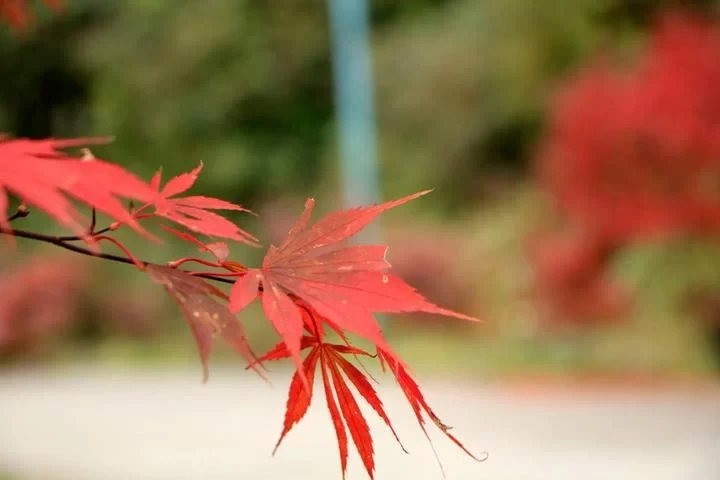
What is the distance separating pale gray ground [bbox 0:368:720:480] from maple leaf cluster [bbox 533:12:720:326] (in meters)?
1.03

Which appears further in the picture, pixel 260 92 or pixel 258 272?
pixel 260 92

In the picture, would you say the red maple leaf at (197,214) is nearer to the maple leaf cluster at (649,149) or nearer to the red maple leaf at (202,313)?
the red maple leaf at (202,313)

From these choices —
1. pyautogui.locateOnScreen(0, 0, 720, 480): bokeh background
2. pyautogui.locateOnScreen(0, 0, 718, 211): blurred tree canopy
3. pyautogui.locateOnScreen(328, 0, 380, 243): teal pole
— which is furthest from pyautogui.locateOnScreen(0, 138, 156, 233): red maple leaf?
pyautogui.locateOnScreen(0, 0, 718, 211): blurred tree canopy

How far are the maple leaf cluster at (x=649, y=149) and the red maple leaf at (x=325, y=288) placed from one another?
197 inches

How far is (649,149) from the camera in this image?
5.61 metres

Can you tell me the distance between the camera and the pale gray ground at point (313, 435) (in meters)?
3.89

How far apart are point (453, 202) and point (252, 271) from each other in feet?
34.6

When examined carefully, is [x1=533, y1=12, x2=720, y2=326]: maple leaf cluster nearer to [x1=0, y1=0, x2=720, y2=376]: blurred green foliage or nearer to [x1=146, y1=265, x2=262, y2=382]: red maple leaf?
[x1=0, y1=0, x2=720, y2=376]: blurred green foliage

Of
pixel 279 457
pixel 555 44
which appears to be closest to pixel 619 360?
pixel 279 457

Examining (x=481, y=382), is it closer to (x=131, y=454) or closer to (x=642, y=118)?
(x=642, y=118)

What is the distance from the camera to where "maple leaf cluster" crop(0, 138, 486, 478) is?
415 millimetres

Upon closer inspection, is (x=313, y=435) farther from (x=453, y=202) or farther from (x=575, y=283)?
(x=453, y=202)

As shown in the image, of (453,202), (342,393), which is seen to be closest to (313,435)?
(342,393)

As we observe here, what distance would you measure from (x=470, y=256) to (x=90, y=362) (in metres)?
3.49
